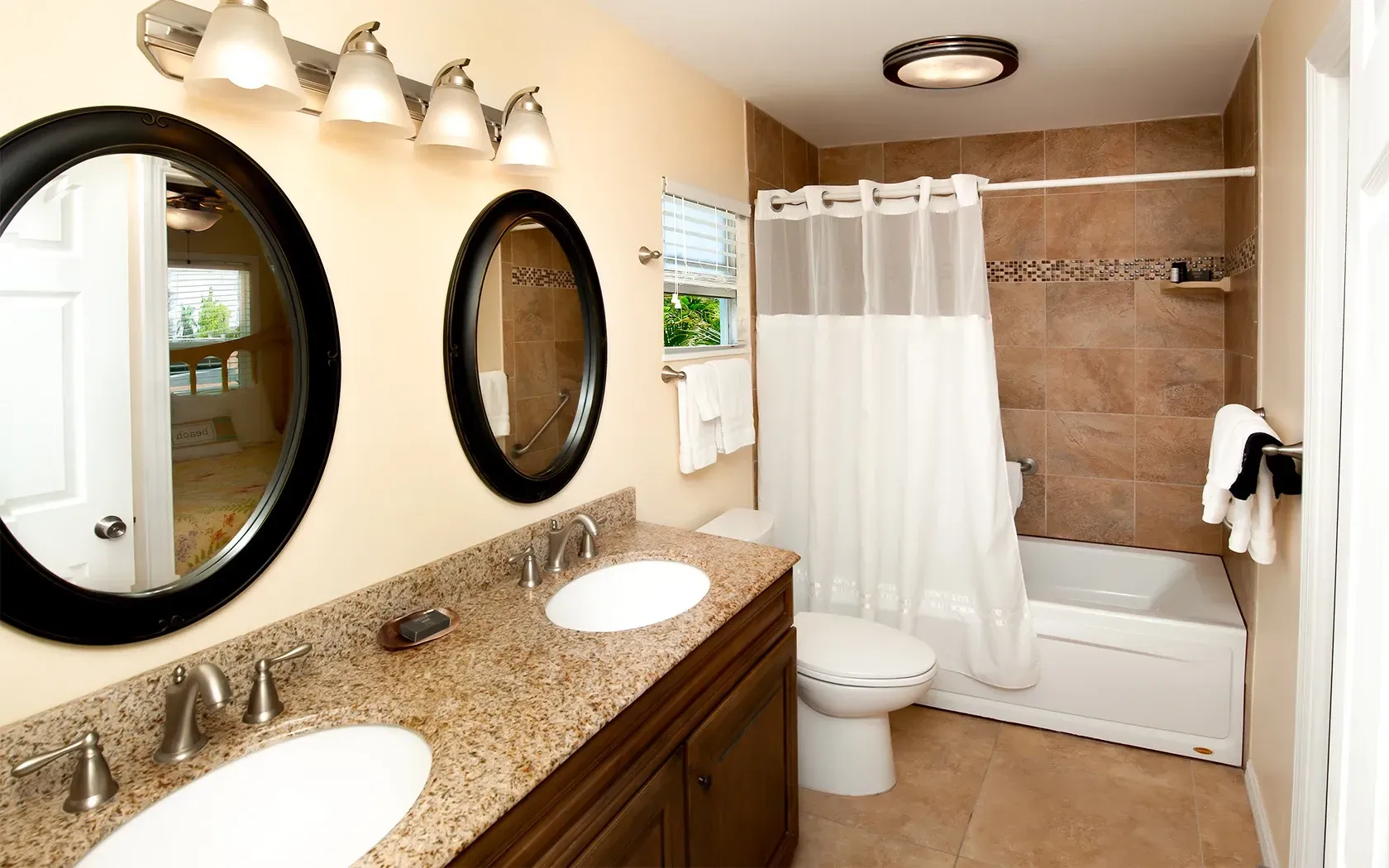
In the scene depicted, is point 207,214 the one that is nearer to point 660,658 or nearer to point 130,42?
point 130,42

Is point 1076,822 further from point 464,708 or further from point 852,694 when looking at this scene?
point 464,708

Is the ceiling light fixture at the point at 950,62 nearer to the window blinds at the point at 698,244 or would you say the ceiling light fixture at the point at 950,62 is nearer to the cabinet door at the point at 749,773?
the window blinds at the point at 698,244

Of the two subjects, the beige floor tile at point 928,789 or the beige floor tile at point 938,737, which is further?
the beige floor tile at point 938,737

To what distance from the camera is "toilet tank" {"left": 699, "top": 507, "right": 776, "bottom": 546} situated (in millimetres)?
2760

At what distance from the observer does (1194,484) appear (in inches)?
139

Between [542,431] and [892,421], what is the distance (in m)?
1.41

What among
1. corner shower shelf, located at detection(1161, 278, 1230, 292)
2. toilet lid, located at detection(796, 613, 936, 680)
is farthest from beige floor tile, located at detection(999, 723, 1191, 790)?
corner shower shelf, located at detection(1161, 278, 1230, 292)

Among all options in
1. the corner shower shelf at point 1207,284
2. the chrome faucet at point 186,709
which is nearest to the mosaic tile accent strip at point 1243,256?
the corner shower shelf at point 1207,284

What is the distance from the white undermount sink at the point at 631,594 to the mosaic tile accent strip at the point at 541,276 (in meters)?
0.71

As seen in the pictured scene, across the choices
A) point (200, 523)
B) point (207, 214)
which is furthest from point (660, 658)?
point (207, 214)

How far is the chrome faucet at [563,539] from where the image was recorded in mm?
1996

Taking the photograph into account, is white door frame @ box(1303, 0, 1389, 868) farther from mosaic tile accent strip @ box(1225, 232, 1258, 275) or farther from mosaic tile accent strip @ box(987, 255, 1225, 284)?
mosaic tile accent strip @ box(987, 255, 1225, 284)

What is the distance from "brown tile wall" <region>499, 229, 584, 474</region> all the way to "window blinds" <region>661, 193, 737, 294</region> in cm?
55

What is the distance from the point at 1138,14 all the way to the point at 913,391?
127 cm
